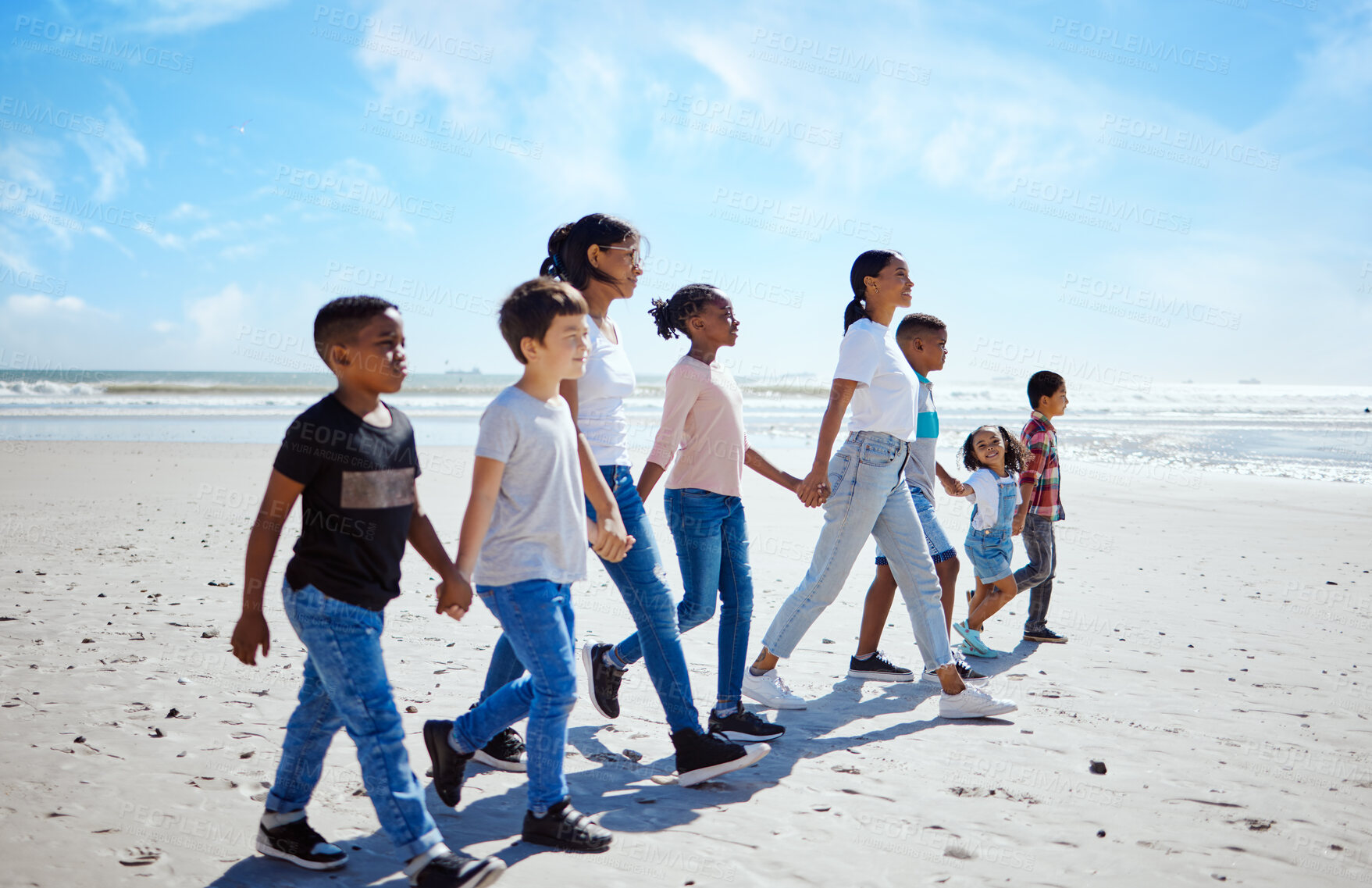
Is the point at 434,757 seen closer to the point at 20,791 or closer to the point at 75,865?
the point at 75,865

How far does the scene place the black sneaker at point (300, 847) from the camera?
2.55 metres

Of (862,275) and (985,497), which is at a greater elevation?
(862,275)

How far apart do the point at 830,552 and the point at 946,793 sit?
1.29m

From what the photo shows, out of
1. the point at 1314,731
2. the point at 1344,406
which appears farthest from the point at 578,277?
the point at 1344,406

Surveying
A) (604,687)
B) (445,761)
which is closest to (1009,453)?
(604,687)

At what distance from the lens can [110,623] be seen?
5.23 metres

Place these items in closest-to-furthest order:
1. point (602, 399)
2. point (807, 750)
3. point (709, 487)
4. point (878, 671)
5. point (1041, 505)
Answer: point (602, 399) < point (709, 487) < point (807, 750) < point (878, 671) < point (1041, 505)

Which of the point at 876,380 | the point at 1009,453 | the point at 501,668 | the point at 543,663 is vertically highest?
the point at 876,380

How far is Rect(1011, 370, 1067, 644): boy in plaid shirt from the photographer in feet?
18.1

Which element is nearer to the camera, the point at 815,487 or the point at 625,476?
the point at 625,476

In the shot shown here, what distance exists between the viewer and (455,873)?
2.29 m

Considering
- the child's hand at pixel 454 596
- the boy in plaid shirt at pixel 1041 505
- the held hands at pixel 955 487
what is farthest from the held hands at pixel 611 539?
the boy in plaid shirt at pixel 1041 505

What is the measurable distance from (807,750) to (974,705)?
95cm

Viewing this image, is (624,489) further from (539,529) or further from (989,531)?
(989,531)
